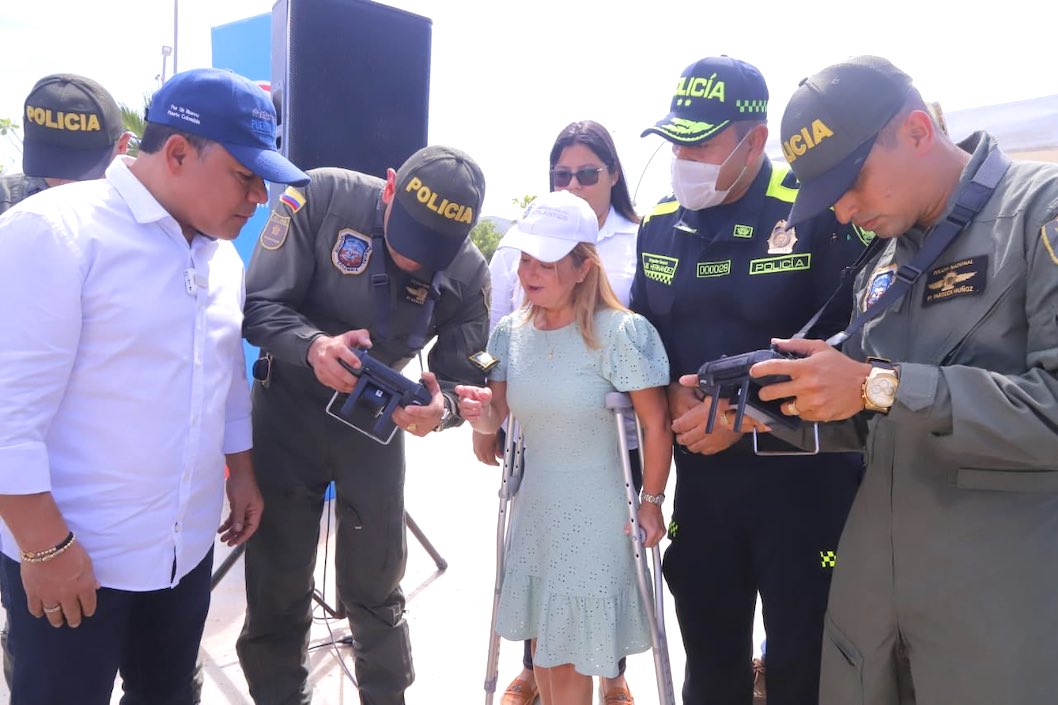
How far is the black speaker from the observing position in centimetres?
392

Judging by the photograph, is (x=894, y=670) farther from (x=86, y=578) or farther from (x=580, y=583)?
(x=86, y=578)

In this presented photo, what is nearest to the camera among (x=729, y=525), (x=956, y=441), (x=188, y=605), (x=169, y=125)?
(x=956, y=441)

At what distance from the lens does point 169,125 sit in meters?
1.79

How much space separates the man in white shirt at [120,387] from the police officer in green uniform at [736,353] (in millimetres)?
1209

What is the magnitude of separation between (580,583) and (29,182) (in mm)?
3237

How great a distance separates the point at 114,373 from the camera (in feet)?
5.61

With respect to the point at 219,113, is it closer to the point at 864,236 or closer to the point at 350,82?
the point at 864,236

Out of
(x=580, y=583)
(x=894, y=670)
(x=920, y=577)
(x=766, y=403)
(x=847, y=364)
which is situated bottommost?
(x=580, y=583)

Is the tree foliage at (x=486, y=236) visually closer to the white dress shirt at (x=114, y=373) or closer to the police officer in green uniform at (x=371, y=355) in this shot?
the police officer in green uniform at (x=371, y=355)

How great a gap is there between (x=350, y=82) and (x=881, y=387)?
354cm

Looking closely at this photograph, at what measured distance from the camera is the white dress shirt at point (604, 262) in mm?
3176

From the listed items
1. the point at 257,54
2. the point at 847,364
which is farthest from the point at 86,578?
the point at 257,54

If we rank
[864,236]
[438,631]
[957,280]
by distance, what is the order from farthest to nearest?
[438,631] < [864,236] < [957,280]

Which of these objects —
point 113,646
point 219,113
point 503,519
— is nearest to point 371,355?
point 503,519
